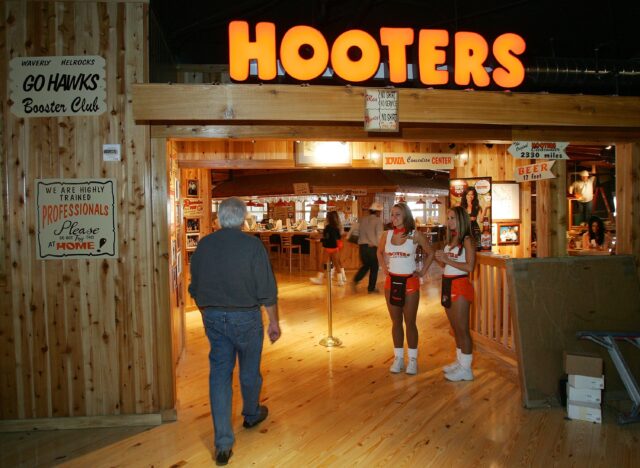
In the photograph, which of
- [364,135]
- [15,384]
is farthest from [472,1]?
[15,384]

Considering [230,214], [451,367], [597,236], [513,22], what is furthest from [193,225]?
[597,236]

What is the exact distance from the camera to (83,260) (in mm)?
3578

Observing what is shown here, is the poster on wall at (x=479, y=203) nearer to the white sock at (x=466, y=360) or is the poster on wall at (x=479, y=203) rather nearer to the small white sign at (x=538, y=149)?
the small white sign at (x=538, y=149)

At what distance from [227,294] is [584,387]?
2737mm

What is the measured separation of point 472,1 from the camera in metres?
6.44

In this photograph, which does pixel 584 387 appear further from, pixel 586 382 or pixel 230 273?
pixel 230 273

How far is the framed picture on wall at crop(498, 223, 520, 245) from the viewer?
6.81 metres

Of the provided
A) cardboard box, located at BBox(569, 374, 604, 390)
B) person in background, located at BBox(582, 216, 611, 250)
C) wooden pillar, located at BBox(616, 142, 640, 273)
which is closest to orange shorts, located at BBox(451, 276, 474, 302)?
cardboard box, located at BBox(569, 374, 604, 390)

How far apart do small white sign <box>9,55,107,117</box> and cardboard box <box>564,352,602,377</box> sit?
13.2ft

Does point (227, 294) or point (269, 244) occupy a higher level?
point (227, 294)

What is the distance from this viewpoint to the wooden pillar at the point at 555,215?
15.0 feet

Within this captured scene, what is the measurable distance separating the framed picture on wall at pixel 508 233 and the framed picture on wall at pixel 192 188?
4859 mm

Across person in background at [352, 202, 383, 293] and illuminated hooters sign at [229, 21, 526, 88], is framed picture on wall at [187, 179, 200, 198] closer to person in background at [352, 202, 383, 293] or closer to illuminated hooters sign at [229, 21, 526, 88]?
person in background at [352, 202, 383, 293]

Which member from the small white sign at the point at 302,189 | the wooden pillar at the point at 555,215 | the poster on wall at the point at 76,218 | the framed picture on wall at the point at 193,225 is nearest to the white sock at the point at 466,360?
the wooden pillar at the point at 555,215
